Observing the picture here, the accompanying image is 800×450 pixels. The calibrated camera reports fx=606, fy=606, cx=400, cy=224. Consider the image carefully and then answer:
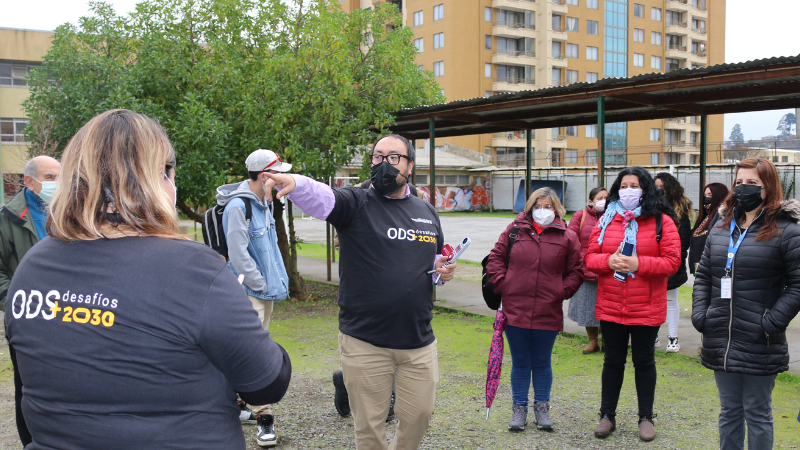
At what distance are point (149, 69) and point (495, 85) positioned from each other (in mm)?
48532

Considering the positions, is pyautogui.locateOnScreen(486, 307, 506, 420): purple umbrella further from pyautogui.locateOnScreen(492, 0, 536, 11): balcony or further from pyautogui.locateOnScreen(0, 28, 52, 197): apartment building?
pyautogui.locateOnScreen(492, 0, 536, 11): balcony

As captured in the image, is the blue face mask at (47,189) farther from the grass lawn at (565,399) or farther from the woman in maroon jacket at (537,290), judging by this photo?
the woman in maroon jacket at (537,290)

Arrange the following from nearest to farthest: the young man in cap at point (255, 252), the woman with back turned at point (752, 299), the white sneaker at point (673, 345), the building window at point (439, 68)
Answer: the woman with back turned at point (752, 299) < the young man in cap at point (255, 252) < the white sneaker at point (673, 345) < the building window at point (439, 68)

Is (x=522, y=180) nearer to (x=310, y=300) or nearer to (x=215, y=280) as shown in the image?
(x=310, y=300)

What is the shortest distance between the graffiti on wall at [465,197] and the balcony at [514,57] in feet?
52.4

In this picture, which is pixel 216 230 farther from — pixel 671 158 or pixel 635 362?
pixel 671 158

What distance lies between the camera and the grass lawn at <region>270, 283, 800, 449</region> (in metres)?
4.54

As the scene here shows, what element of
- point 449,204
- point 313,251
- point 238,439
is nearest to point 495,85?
point 449,204

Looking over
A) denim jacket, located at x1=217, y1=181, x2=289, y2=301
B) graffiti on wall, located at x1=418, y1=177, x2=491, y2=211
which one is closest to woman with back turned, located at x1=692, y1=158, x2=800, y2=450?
denim jacket, located at x1=217, y1=181, x2=289, y2=301

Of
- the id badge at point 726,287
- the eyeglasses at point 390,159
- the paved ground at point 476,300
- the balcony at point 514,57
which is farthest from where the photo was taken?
the balcony at point 514,57

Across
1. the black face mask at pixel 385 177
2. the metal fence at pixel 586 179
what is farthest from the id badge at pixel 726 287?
the metal fence at pixel 586 179

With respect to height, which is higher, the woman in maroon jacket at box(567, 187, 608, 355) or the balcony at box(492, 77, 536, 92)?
the balcony at box(492, 77, 536, 92)

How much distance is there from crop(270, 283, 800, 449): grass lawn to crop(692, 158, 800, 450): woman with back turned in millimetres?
817

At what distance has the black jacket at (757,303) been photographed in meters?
3.57
